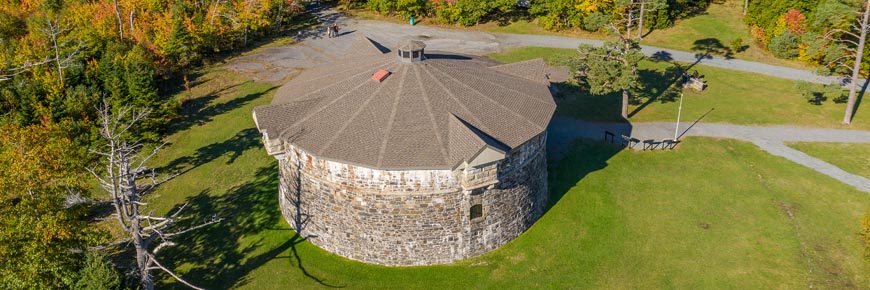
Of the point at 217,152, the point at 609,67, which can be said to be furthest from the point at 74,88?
the point at 609,67

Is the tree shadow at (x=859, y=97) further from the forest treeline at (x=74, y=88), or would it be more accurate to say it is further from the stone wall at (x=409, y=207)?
the forest treeline at (x=74, y=88)

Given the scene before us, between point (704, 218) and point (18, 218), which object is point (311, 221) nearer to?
point (18, 218)

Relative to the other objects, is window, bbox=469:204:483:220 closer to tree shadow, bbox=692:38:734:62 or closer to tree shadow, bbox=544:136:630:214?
tree shadow, bbox=544:136:630:214

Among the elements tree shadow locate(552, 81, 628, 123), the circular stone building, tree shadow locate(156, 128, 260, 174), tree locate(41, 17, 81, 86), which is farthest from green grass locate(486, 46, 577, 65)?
tree locate(41, 17, 81, 86)

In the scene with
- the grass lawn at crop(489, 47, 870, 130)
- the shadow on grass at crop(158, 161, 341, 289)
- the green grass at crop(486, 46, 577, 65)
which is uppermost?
the green grass at crop(486, 46, 577, 65)

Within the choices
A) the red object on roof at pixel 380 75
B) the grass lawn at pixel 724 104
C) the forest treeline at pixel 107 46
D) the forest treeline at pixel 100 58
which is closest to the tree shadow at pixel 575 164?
the grass lawn at pixel 724 104

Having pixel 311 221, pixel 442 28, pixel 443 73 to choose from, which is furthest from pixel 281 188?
pixel 442 28
